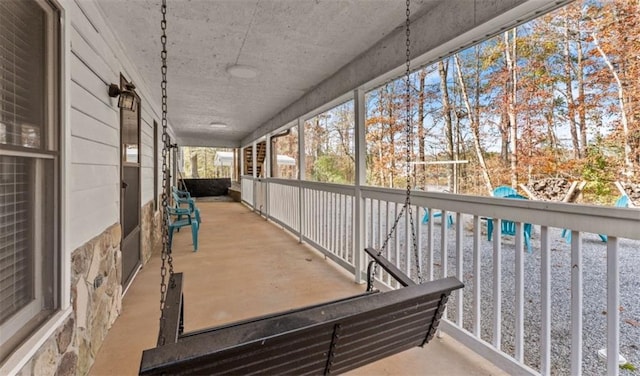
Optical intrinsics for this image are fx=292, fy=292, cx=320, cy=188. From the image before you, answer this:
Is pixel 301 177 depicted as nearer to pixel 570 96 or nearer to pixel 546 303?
pixel 570 96

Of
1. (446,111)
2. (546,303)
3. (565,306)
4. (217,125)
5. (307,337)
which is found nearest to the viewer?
(307,337)

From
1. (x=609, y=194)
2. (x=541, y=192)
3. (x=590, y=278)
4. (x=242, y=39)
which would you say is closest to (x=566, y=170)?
(x=541, y=192)

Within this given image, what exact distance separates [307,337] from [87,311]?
1.64 meters

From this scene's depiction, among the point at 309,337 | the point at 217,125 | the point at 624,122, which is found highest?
the point at 217,125

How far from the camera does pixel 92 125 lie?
2.00m

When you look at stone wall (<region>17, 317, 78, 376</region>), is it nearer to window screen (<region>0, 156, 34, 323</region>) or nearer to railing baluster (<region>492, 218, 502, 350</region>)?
window screen (<region>0, 156, 34, 323</region>)

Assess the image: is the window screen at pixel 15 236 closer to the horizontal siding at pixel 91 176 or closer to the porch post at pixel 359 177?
the horizontal siding at pixel 91 176

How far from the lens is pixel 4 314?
1152 mm

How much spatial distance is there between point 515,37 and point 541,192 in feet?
4.12

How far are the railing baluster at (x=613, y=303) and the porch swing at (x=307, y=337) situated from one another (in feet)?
2.37

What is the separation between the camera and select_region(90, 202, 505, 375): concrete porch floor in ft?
6.16

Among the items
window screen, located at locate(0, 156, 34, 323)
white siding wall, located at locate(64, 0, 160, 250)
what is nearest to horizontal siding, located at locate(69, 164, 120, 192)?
white siding wall, located at locate(64, 0, 160, 250)

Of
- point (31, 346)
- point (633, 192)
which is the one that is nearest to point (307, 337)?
point (31, 346)

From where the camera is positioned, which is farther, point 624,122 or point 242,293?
point 242,293
